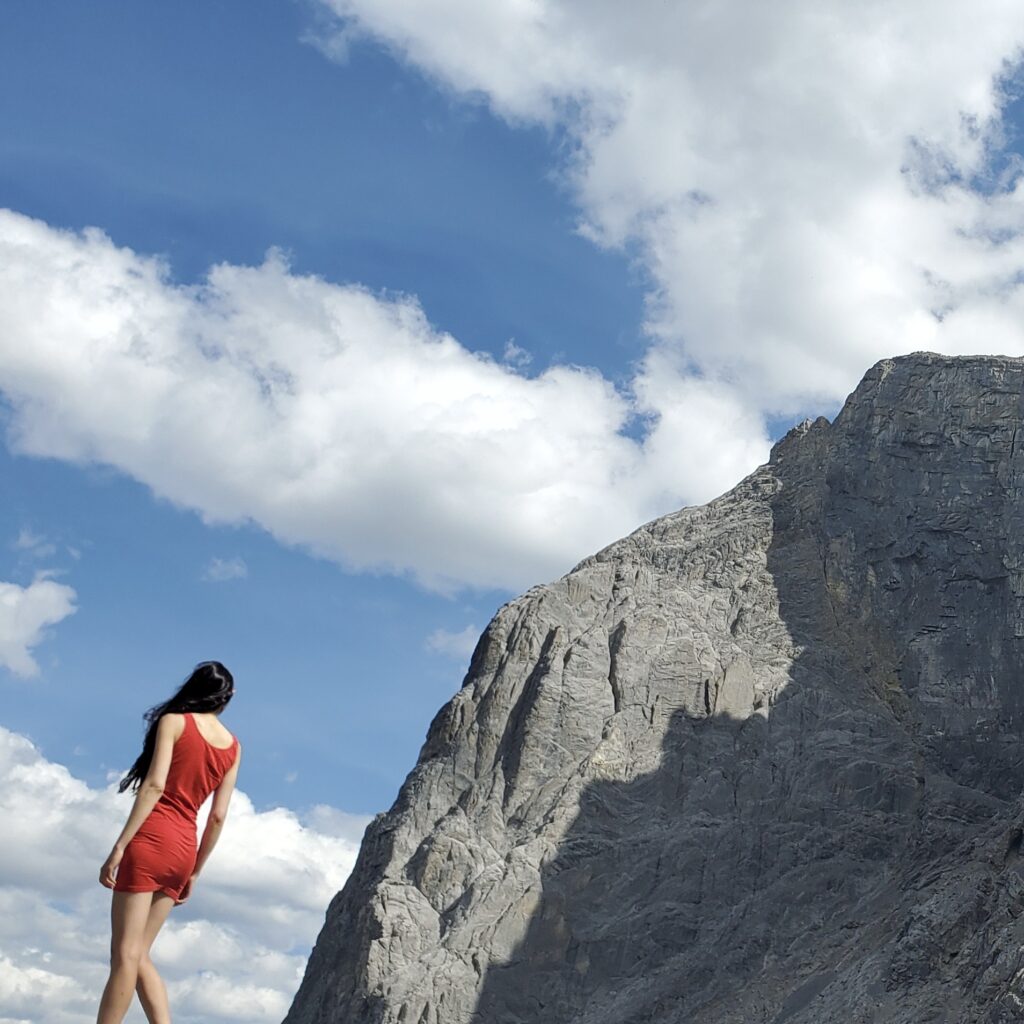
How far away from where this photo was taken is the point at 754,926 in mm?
50375

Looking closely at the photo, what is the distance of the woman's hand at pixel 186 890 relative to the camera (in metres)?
6.69

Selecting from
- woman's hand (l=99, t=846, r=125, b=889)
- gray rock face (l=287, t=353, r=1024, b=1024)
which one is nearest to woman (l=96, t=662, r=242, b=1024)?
woman's hand (l=99, t=846, r=125, b=889)

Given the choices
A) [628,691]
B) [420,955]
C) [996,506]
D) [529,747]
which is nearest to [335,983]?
[420,955]

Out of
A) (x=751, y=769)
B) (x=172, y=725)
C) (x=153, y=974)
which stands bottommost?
(x=153, y=974)

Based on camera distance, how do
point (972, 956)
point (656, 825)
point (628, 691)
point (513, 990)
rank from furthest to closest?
point (628, 691)
point (656, 825)
point (513, 990)
point (972, 956)

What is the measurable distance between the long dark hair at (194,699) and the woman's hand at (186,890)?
0.45m

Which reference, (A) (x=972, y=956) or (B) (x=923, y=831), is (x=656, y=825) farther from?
(A) (x=972, y=956)

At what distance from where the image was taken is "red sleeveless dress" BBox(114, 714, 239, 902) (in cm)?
655

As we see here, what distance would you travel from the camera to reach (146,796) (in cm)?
654

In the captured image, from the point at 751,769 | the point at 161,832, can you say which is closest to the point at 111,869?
the point at 161,832

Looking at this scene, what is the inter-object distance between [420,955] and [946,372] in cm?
3105

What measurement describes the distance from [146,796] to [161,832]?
172 millimetres

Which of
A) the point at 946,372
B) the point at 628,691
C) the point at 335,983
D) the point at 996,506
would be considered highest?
the point at 946,372

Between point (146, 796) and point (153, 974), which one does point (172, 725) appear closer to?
point (146, 796)
